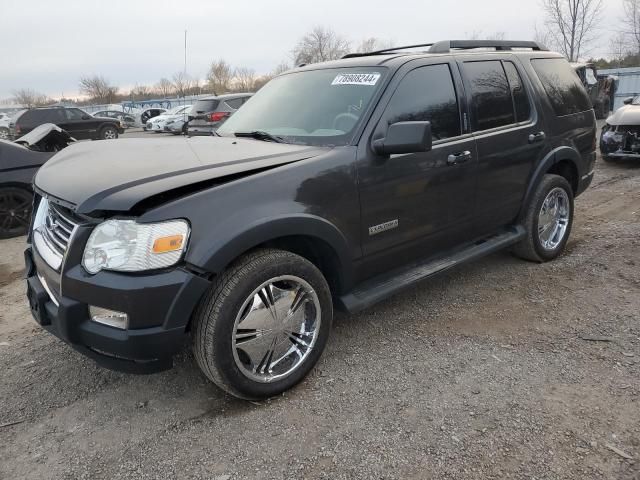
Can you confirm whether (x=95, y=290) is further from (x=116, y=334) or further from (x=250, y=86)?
(x=250, y=86)

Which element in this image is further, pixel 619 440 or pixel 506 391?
pixel 506 391

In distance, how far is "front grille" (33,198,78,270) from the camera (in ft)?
8.24

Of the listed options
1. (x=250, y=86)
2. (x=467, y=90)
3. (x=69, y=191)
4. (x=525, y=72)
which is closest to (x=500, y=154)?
(x=467, y=90)

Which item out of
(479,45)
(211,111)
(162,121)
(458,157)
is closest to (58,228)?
(458,157)

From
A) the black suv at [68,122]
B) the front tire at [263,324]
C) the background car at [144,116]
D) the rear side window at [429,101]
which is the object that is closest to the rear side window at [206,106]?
the black suv at [68,122]

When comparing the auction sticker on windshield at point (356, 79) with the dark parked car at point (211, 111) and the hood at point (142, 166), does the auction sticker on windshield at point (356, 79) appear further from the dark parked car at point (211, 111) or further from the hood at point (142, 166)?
the dark parked car at point (211, 111)

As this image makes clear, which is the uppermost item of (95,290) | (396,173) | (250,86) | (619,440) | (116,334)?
(250,86)

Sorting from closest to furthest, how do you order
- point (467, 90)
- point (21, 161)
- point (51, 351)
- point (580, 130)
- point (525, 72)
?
point (51, 351) → point (467, 90) → point (525, 72) → point (580, 130) → point (21, 161)

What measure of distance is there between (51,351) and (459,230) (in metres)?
3.07

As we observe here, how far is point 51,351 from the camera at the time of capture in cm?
343

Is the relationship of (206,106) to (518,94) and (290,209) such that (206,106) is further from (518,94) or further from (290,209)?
(290,209)

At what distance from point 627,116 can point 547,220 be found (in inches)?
227

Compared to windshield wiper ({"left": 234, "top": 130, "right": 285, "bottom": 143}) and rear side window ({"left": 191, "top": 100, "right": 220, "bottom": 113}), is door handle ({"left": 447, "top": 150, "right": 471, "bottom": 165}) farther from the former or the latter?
rear side window ({"left": 191, "top": 100, "right": 220, "bottom": 113})

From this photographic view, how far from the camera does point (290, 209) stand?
2.65m
